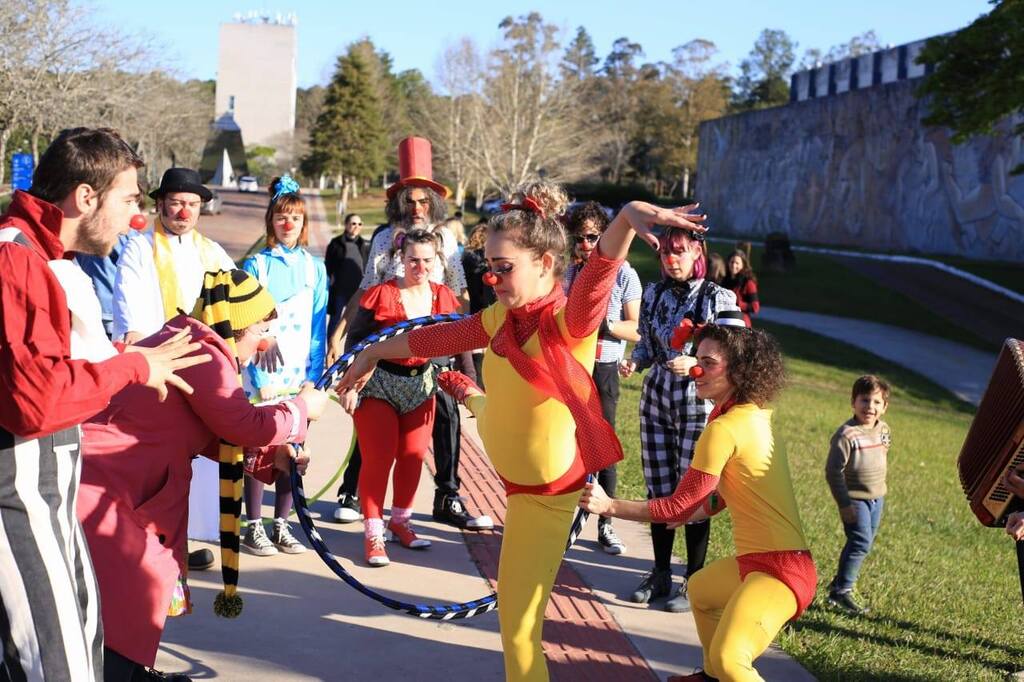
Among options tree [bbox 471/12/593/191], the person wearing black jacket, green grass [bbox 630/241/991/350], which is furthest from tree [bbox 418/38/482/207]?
the person wearing black jacket

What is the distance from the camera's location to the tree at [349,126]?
7700 centimetres

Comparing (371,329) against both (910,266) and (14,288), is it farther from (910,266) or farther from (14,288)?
(910,266)

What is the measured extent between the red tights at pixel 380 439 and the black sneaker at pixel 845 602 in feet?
8.82

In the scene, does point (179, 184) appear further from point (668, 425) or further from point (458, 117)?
point (458, 117)

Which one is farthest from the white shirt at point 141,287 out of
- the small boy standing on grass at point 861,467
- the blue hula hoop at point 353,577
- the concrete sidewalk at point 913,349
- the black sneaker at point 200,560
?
the concrete sidewalk at point 913,349

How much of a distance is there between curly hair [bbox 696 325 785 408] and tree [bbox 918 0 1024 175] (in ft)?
64.6

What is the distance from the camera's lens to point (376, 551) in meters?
6.34

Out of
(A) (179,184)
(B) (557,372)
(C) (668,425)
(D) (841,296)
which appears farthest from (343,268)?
(D) (841,296)

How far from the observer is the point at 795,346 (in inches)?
878

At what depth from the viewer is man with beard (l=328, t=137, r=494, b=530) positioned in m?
7.16

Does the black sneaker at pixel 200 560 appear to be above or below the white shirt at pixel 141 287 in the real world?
below

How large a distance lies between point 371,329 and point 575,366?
2.71 m

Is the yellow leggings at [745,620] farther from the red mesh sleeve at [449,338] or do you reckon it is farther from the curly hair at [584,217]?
the curly hair at [584,217]

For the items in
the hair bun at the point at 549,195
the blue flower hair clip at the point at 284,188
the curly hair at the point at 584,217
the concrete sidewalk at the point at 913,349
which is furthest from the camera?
the concrete sidewalk at the point at 913,349
